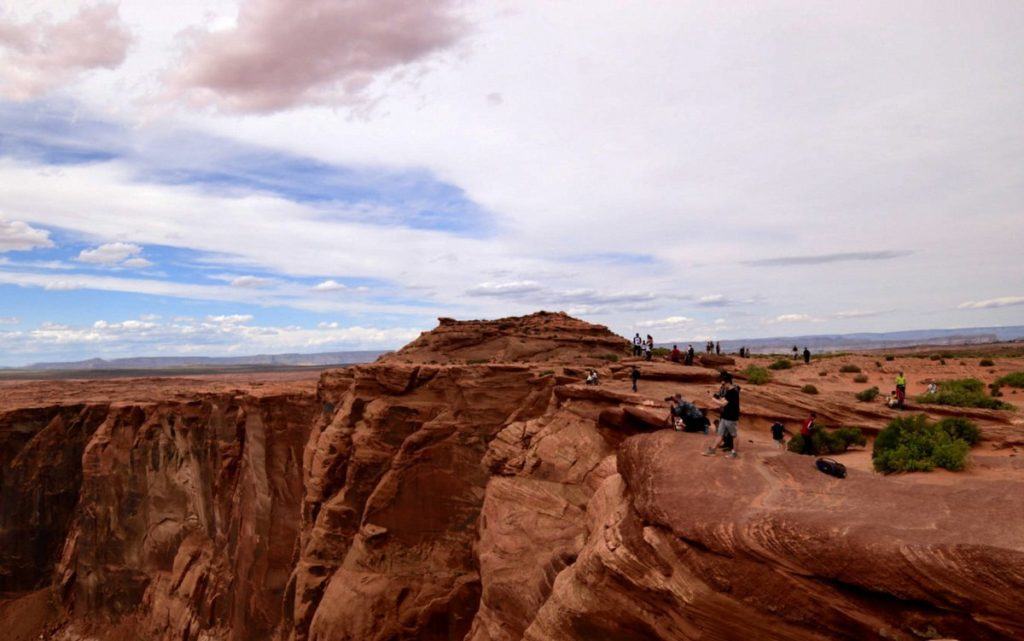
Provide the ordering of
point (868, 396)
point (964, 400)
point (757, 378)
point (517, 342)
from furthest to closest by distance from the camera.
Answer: point (517, 342) → point (757, 378) → point (868, 396) → point (964, 400)

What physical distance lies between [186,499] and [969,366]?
6017 cm

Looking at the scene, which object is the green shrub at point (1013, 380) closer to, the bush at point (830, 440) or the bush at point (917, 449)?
the bush at point (830, 440)

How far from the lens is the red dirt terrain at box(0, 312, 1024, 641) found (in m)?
9.34

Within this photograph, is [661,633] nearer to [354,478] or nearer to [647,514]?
[647,514]

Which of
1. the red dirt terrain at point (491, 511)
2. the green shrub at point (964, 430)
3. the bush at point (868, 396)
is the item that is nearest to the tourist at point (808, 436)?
the red dirt terrain at point (491, 511)

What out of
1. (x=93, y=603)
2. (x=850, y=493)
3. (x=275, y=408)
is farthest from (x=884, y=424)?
(x=93, y=603)

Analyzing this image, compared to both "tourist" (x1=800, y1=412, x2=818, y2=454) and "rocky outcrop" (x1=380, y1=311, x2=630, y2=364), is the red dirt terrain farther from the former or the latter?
"tourist" (x1=800, y1=412, x2=818, y2=454)

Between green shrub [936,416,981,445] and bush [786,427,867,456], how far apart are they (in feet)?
7.93

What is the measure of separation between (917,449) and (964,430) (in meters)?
3.83

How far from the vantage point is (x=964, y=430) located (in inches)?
668

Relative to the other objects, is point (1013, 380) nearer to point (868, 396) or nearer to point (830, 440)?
point (868, 396)

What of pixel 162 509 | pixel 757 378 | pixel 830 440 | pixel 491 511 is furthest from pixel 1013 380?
pixel 162 509

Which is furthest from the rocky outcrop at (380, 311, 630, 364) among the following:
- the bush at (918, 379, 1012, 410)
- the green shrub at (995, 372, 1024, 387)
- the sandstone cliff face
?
the green shrub at (995, 372, 1024, 387)

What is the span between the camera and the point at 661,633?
11328 millimetres
